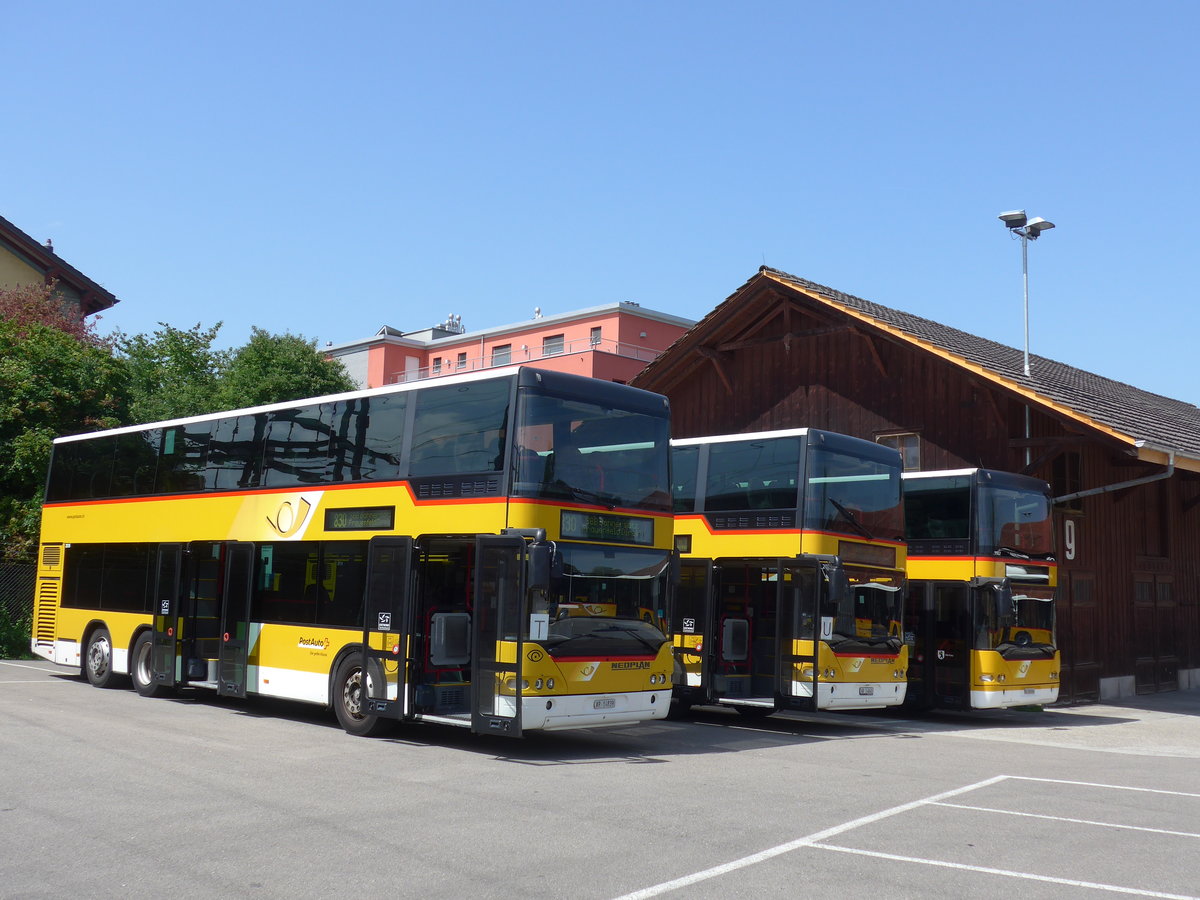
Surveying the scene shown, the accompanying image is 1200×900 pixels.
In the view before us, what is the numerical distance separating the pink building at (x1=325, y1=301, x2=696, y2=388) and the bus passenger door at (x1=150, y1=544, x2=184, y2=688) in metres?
35.0

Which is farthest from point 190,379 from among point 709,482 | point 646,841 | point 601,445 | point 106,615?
point 646,841

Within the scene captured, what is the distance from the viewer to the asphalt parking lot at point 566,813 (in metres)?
6.92

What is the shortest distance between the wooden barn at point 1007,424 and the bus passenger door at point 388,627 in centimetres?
1214

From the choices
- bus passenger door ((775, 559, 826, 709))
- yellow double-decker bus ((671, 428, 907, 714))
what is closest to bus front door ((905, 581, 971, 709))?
yellow double-decker bus ((671, 428, 907, 714))

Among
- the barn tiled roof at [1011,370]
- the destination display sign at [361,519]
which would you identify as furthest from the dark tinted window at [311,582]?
the barn tiled roof at [1011,370]

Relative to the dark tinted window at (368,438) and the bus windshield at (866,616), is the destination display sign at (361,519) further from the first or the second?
the bus windshield at (866,616)

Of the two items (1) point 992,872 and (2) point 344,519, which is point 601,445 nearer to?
(2) point 344,519

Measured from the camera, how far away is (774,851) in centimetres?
780

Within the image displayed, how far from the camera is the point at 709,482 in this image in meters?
17.4

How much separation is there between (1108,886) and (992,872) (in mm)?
673

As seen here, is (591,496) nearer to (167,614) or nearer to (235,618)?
(235,618)

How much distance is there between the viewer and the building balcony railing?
181ft

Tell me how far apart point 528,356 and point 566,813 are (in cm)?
5395

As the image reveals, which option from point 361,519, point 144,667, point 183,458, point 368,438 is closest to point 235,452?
point 183,458
